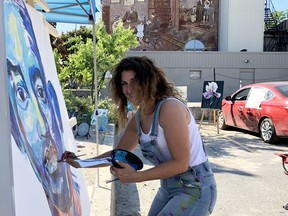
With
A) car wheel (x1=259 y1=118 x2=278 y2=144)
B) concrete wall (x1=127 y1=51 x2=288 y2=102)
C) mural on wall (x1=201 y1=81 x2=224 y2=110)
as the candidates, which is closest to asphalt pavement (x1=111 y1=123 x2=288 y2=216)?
car wheel (x1=259 y1=118 x2=278 y2=144)

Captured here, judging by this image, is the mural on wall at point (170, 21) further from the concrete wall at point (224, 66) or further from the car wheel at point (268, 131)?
the car wheel at point (268, 131)

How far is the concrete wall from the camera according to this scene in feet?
86.7

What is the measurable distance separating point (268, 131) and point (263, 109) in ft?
1.97

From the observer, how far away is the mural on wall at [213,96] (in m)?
12.1

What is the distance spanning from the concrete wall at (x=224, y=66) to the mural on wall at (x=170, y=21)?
9.81 m

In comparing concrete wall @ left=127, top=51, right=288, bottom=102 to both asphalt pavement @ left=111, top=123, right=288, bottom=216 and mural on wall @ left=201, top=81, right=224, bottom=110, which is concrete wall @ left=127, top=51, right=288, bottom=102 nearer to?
mural on wall @ left=201, top=81, right=224, bottom=110

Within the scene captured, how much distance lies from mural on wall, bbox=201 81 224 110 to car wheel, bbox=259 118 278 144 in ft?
8.41

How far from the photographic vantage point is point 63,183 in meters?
2.02

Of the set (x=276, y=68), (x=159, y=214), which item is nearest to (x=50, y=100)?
(x=159, y=214)

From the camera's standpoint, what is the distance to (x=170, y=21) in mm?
36438

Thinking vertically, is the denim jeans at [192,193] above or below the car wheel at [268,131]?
above

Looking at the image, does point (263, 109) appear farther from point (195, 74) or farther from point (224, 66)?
point (224, 66)

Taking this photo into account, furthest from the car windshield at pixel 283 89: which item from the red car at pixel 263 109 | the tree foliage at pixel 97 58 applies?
the tree foliage at pixel 97 58

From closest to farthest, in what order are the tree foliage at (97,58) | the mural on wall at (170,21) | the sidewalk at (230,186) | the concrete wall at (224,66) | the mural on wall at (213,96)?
the sidewalk at (230,186) → the mural on wall at (213,96) → the tree foliage at (97,58) → the concrete wall at (224,66) → the mural on wall at (170,21)
